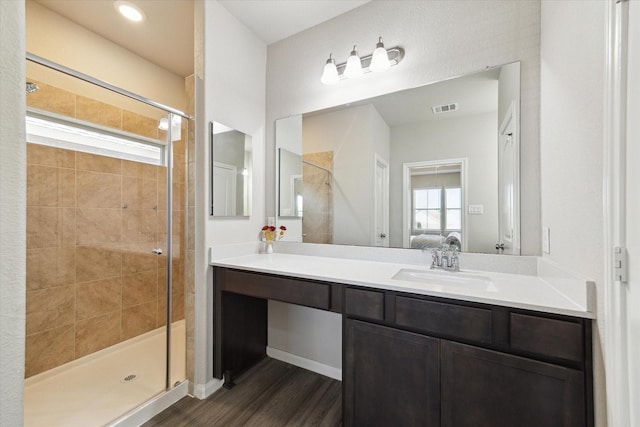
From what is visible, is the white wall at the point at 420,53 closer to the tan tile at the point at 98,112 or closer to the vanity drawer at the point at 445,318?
the vanity drawer at the point at 445,318

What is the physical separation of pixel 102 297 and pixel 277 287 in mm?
1749

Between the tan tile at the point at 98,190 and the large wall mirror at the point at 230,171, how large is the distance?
106 cm

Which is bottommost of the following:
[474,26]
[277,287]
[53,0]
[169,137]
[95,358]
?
[95,358]

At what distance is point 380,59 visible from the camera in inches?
68.6

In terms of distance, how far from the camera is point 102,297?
226 centimetres

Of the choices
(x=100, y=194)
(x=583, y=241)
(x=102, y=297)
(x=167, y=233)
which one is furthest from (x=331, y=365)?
(x=100, y=194)

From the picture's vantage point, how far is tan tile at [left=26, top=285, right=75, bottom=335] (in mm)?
1865

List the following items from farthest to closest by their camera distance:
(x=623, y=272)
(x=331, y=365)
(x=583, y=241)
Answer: (x=331, y=365), (x=583, y=241), (x=623, y=272)

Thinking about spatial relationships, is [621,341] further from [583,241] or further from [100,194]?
[100,194]

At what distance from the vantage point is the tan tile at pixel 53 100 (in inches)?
70.4

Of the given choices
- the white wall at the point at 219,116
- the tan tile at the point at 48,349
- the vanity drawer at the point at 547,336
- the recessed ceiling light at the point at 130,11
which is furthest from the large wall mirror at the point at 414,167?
the tan tile at the point at 48,349

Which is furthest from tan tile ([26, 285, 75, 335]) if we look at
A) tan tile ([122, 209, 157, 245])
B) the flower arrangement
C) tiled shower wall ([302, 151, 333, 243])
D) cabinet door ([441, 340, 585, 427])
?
cabinet door ([441, 340, 585, 427])

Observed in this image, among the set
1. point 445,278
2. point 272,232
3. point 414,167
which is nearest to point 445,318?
point 445,278

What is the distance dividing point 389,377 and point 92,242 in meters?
2.45
